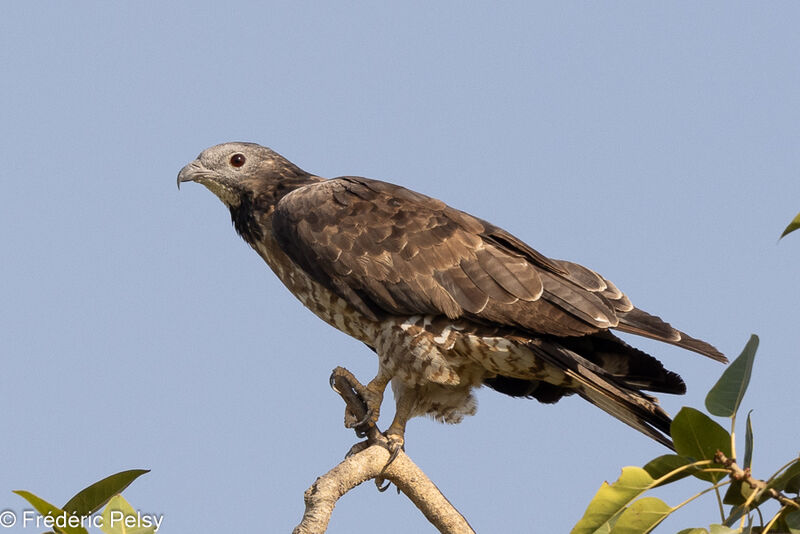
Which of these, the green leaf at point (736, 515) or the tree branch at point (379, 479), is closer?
the green leaf at point (736, 515)

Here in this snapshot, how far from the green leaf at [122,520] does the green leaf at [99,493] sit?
10 cm

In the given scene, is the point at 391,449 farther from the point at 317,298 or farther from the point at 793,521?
the point at 793,521

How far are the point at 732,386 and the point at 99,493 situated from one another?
6.81ft

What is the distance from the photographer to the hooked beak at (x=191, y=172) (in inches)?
276

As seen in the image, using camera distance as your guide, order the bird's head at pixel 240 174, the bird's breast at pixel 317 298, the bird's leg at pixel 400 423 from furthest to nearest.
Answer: the bird's head at pixel 240 174, the bird's breast at pixel 317 298, the bird's leg at pixel 400 423

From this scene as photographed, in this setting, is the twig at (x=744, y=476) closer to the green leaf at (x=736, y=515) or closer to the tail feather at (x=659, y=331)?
the green leaf at (x=736, y=515)

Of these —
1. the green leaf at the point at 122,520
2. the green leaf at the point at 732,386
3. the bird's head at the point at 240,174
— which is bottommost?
the green leaf at the point at 732,386

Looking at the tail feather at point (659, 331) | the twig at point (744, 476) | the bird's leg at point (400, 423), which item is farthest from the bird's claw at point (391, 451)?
the twig at point (744, 476)

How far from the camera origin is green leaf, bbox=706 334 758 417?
3.29m

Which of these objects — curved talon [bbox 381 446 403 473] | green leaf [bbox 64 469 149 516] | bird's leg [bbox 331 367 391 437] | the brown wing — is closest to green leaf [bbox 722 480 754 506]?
green leaf [bbox 64 469 149 516]

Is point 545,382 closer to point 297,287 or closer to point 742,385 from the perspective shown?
point 297,287

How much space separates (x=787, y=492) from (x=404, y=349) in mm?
2880

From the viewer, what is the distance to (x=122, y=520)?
Answer: 10.1 ft

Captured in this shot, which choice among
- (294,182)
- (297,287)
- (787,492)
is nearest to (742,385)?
(787,492)
